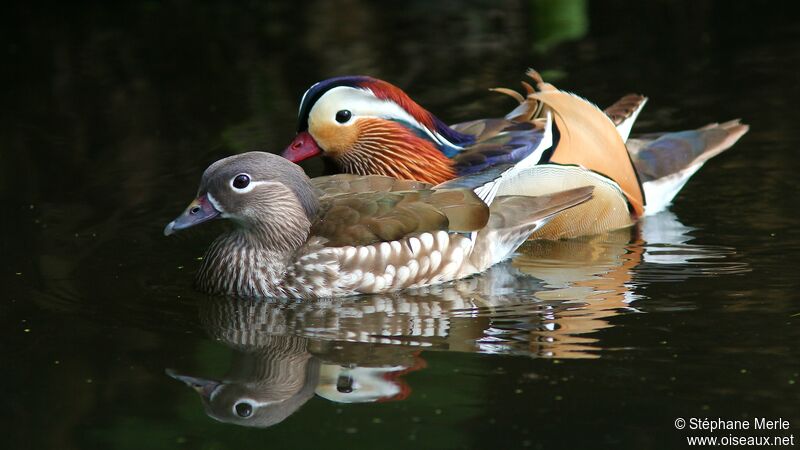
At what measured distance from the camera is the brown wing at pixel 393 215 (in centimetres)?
714

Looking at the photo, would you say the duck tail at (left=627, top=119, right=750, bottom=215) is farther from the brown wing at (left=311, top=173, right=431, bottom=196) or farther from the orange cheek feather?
the orange cheek feather

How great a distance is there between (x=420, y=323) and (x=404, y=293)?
553 mm

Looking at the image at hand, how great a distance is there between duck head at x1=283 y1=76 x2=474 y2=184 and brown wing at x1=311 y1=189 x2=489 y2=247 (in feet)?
1.59

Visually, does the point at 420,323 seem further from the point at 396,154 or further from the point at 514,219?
the point at 396,154

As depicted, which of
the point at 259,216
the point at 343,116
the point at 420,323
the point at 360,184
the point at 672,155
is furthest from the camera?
the point at 672,155

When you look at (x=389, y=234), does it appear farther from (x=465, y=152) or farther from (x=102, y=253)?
(x=102, y=253)

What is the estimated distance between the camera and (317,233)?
23.6 ft

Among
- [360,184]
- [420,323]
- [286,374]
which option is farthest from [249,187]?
[286,374]

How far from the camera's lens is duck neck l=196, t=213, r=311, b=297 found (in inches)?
281

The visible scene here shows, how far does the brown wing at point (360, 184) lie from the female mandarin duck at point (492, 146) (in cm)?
22

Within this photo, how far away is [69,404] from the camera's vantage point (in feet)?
19.0

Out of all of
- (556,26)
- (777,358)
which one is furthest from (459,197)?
(556,26)

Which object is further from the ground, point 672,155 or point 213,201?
point 672,155

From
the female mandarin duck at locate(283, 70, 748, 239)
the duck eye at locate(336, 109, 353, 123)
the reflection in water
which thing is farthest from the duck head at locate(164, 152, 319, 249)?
the duck eye at locate(336, 109, 353, 123)
